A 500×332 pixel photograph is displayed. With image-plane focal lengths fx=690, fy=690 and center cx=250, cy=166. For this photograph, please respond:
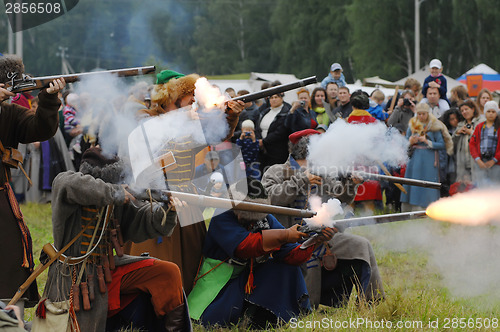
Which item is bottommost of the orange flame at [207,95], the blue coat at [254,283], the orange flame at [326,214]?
the blue coat at [254,283]

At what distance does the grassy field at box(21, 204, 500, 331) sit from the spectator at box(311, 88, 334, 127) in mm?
2098

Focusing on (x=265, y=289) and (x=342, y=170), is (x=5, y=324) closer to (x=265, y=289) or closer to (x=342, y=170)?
(x=265, y=289)

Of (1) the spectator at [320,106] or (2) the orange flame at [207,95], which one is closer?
(2) the orange flame at [207,95]

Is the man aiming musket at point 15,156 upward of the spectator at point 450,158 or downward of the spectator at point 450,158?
upward

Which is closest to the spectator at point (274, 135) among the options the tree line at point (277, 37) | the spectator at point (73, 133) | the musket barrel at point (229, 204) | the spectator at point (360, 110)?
the spectator at point (360, 110)

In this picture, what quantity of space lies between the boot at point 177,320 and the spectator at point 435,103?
7039mm

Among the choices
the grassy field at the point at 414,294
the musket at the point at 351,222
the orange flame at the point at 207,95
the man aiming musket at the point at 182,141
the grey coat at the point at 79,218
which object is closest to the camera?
the grey coat at the point at 79,218

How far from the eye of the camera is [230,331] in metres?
4.95

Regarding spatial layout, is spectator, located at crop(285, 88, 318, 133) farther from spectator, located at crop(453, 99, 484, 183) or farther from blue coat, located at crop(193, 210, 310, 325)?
blue coat, located at crop(193, 210, 310, 325)

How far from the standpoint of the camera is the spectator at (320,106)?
10.3 metres

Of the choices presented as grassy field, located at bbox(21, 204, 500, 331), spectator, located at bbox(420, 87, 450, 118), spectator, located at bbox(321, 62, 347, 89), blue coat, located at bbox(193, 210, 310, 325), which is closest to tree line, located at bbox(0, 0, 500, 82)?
spectator, located at bbox(321, 62, 347, 89)

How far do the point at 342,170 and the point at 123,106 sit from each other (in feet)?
6.04

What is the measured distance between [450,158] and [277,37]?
41.0 metres

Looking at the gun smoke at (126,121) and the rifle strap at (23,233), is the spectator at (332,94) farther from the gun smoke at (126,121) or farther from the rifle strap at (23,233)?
the rifle strap at (23,233)
